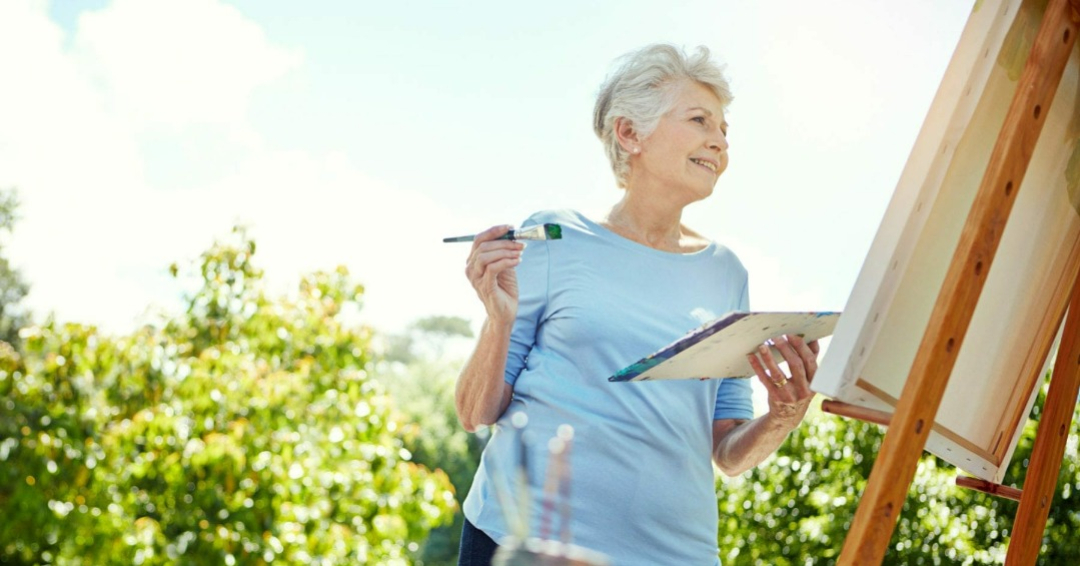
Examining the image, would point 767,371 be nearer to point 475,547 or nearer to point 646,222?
point 646,222

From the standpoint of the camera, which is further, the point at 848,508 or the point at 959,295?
the point at 848,508

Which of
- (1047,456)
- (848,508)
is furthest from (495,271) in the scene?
(848,508)

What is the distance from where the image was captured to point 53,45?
64.2ft

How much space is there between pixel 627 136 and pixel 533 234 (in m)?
0.50

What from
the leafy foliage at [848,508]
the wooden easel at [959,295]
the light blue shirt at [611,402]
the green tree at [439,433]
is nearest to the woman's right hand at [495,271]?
the light blue shirt at [611,402]

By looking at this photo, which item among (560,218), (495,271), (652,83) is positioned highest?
(652,83)

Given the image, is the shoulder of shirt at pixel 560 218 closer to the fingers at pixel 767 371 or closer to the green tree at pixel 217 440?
the fingers at pixel 767 371

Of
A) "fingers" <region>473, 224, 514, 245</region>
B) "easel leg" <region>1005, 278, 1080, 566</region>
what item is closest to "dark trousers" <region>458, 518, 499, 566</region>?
"fingers" <region>473, 224, 514, 245</region>

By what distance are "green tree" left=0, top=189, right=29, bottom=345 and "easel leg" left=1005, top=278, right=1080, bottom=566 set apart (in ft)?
65.0

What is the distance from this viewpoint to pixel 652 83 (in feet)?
7.06

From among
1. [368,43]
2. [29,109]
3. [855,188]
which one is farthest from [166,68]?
[855,188]

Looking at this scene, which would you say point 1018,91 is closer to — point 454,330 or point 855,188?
point 855,188

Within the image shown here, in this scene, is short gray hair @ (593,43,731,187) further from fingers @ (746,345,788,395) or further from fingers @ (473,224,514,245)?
fingers @ (746,345,788,395)

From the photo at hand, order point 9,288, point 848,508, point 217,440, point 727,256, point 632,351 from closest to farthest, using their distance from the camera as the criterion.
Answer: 1. point 632,351
2. point 727,256
3. point 848,508
4. point 217,440
5. point 9,288
